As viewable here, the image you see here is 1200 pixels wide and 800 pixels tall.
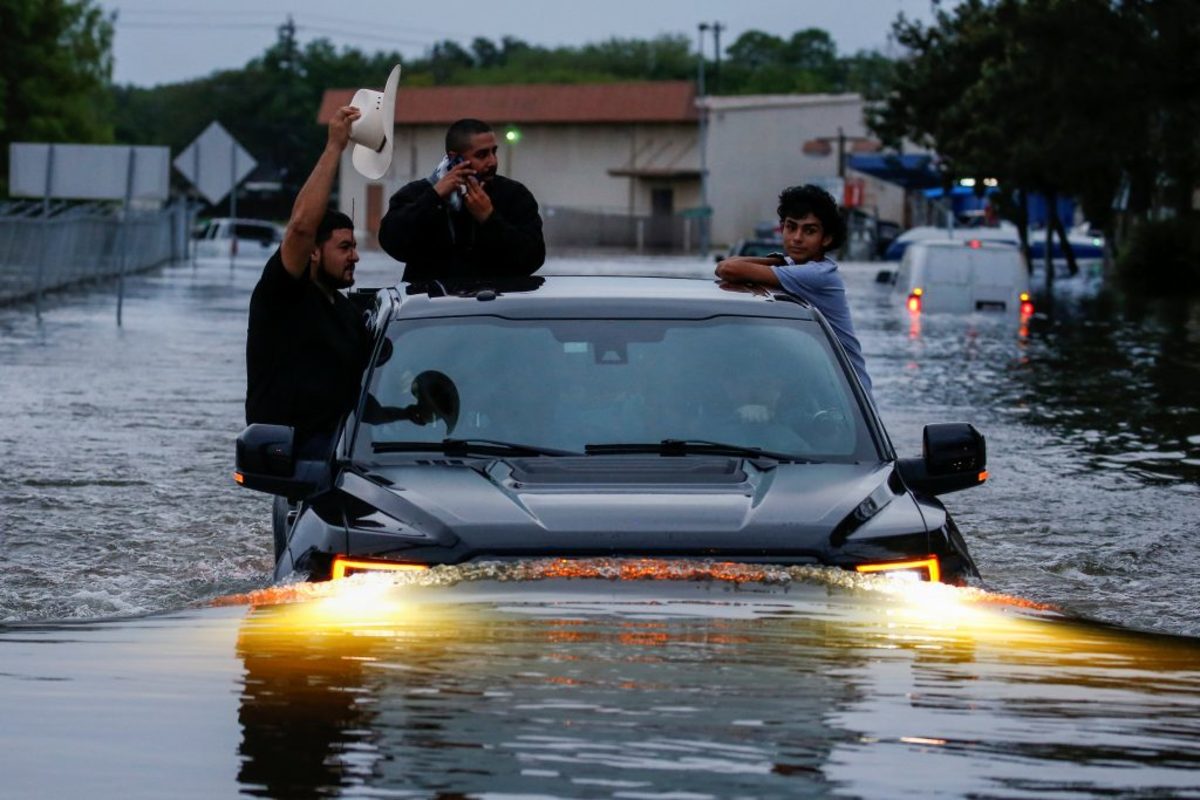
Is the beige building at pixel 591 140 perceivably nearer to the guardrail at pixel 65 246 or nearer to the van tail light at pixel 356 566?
the guardrail at pixel 65 246

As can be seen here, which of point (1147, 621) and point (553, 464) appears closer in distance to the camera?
point (553, 464)

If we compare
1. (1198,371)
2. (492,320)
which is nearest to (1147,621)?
(492,320)

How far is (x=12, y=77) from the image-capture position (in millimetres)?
71188

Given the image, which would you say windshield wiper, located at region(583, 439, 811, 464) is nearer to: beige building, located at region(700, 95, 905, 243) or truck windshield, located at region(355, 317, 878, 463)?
truck windshield, located at region(355, 317, 878, 463)

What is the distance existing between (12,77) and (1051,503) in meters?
62.4

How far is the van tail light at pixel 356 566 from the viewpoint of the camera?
5.59 metres

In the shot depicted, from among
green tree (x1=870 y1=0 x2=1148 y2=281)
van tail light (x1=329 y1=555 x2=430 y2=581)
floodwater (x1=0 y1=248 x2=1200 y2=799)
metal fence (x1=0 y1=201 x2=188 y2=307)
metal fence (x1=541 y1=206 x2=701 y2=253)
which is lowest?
metal fence (x1=541 y1=206 x2=701 y2=253)

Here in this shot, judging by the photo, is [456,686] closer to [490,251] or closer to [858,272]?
[490,251]

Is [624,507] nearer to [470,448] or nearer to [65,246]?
[470,448]

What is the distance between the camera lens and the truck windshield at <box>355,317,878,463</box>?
6438 millimetres

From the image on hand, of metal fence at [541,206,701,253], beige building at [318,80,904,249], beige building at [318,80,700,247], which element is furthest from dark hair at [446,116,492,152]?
beige building at [318,80,700,247]

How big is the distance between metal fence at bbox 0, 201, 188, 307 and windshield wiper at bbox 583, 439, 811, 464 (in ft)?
76.7

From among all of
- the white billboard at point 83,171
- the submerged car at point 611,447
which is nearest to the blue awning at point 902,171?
the white billboard at point 83,171

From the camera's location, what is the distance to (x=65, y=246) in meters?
38.5
